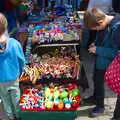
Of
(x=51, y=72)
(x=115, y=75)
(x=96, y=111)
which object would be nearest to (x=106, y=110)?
(x=96, y=111)

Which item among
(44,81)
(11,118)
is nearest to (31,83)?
(44,81)

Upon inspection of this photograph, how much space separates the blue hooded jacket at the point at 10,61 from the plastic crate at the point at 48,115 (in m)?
0.42

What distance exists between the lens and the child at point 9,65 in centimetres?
450

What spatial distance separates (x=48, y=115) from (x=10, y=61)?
727 millimetres

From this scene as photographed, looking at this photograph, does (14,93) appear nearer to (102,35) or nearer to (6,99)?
(6,99)

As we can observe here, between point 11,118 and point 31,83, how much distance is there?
49cm

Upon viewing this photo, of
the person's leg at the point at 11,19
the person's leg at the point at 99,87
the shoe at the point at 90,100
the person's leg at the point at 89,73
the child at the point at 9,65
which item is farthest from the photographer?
the person's leg at the point at 11,19

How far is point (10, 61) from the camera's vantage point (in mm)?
4559

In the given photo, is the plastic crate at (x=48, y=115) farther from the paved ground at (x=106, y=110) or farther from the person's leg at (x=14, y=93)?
the paved ground at (x=106, y=110)

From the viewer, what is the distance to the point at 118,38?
443 cm

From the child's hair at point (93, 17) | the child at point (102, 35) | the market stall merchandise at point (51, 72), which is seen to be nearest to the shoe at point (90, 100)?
the market stall merchandise at point (51, 72)

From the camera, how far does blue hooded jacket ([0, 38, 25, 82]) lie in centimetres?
452

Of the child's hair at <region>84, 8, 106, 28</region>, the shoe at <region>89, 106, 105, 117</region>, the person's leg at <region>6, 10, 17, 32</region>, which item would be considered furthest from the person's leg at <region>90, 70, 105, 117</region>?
the person's leg at <region>6, 10, 17, 32</region>

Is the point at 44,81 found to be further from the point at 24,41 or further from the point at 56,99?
the point at 24,41
